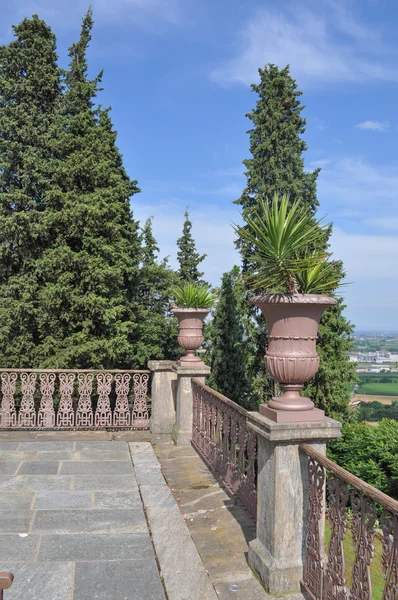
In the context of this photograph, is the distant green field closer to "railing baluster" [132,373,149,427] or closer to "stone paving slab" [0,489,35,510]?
"railing baluster" [132,373,149,427]

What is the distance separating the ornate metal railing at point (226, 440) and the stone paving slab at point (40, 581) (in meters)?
1.51

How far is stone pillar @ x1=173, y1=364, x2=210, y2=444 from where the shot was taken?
646cm

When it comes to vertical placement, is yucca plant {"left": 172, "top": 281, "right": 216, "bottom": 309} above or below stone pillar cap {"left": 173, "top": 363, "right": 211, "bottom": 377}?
above

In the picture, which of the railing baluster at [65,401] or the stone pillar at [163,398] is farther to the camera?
the railing baluster at [65,401]

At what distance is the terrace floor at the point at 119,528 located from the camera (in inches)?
117

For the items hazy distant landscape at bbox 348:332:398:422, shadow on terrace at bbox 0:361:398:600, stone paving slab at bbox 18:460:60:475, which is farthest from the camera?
hazy distant landscape at bbox 348:332:398:422

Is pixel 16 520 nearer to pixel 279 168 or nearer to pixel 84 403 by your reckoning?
pixel 84 403

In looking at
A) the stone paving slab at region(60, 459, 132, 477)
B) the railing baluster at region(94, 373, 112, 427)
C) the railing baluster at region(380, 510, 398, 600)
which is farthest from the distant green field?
the railing baluster at region(380, 510, 398, 600)

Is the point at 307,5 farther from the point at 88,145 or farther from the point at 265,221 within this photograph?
the point at 88,145

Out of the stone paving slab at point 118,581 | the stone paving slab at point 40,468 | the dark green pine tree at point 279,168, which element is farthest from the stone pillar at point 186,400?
the dark green pine tree at point 279,168

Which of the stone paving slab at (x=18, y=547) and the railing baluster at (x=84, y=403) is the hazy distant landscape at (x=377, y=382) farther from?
the stone paving slab at (x=18, y=547)

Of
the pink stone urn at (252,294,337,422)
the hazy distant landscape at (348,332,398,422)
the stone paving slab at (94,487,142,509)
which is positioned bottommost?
the hazy distant landscape at (348,332,398,422)

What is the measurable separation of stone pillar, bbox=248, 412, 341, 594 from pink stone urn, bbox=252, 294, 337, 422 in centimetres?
9

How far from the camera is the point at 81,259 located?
41.4ft
